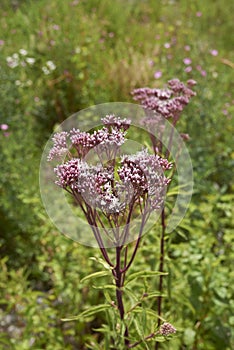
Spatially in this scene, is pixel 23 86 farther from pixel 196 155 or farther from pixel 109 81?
pixel 196 155

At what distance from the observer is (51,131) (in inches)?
174

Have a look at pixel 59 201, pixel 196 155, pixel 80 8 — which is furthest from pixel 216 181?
pixel 80 8

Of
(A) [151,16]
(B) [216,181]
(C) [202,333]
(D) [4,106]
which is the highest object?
(A) [151,16]

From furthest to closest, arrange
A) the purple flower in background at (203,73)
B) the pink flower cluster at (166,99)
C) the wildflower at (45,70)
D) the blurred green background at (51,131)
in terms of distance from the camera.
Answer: the wildflower at (45,70)
the purple flower in background at (203,73)
the blurred green background at (51,131)
the pink flower cluster at (166,99)

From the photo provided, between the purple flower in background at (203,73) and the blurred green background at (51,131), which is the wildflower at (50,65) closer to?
the blurred green background at (51,131)

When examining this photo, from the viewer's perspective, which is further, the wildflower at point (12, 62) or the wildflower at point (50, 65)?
the wildflower at point (50, 65)

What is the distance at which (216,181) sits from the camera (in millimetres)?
3645

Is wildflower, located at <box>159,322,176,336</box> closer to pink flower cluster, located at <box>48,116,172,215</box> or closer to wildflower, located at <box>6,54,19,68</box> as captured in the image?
pink flower cluster, located at <box>48,116,172,215</box>

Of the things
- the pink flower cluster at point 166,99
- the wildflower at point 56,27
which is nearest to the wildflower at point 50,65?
the wildflower at point 56,27

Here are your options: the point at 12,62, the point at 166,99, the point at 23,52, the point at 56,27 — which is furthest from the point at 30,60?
the point at 166,99

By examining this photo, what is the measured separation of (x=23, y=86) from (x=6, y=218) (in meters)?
1.56

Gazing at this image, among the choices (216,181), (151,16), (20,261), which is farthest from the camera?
(151,16)

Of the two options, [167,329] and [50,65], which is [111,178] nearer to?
[167,329]

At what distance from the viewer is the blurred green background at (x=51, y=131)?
231 centimetres
